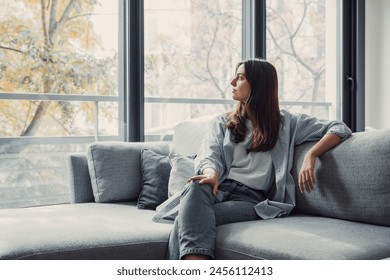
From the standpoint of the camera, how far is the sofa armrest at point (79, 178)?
3080mm

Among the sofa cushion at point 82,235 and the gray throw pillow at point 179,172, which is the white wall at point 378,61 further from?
the sofa cushion at point 82,235

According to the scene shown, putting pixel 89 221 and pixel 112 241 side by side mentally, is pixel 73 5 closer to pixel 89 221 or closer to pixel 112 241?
pixel 89 221

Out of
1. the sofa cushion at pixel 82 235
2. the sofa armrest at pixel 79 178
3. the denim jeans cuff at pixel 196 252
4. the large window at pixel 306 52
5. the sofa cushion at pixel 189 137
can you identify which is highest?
the large window at pixel 306 52

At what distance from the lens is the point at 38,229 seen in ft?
7.52

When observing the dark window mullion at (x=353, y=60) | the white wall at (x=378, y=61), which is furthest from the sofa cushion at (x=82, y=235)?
the white wall at (x=378, y=61)

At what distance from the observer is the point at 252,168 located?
2.67 metres

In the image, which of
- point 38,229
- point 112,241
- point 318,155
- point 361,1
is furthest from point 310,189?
point 361,1

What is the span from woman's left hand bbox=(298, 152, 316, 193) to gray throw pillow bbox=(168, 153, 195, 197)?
0.59 metres

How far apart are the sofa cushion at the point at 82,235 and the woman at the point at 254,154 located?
215 millimetres

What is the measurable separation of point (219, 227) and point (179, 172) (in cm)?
56

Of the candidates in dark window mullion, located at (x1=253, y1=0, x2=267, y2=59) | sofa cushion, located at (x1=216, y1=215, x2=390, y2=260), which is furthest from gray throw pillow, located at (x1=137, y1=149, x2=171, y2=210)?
dark window mullion, located at (x1=253, y1=0, x2=267, y2=59)

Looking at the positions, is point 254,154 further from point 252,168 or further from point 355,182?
point 355,182

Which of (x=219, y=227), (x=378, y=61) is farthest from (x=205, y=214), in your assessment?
Answer: (x=378, y=61)

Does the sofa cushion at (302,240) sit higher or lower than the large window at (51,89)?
lower
